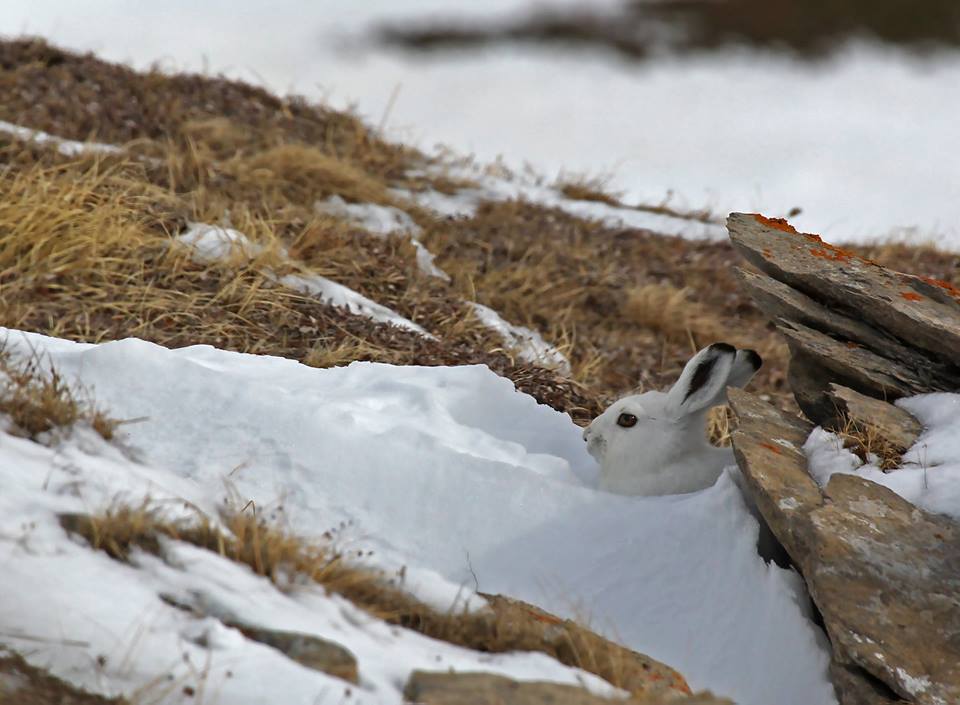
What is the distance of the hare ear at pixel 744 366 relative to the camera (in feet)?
15.7

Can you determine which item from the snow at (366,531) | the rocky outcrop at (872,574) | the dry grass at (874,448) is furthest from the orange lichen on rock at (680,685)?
the dry grass at (874,448)

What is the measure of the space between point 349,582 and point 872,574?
1.91 metres

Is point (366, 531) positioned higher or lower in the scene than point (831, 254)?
lower

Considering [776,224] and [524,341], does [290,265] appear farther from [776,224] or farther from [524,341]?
[776,224]

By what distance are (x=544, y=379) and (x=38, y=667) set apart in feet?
14.0

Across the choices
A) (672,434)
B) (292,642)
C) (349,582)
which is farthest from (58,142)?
(292,642)

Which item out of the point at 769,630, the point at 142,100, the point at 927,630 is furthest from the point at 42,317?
the point at 142,100

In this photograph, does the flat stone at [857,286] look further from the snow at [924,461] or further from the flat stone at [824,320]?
the snow at [924,461]

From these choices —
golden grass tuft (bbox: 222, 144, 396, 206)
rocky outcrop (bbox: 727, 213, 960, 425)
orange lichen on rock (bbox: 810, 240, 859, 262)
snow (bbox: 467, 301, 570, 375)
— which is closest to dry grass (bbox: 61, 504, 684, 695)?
rocky outcrop (bbox: 727, 213, 960, 425)

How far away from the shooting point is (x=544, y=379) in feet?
22.0

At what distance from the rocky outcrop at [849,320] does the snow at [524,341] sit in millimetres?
2244

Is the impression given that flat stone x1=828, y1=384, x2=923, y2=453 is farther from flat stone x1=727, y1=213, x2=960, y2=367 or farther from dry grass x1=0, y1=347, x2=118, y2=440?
dry grass x1=0, y1=347, x2=118, y2=440

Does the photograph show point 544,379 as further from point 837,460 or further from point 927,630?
point 927,630

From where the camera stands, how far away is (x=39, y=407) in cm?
396
